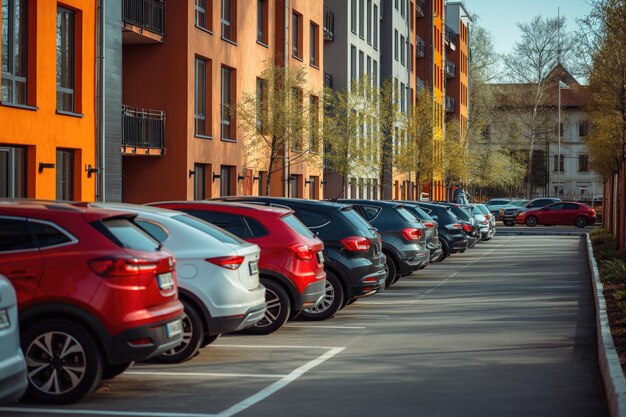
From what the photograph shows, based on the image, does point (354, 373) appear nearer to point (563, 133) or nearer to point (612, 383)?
point (612, 383)

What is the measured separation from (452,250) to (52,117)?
41.9 feet

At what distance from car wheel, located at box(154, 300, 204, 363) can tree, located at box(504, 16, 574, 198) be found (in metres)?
82.5

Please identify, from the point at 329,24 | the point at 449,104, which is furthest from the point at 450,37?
the point at 329,24

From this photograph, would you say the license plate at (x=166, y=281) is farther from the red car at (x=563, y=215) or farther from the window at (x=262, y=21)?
the red car at (x=563, y=215)

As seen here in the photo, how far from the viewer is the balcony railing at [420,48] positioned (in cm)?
8079

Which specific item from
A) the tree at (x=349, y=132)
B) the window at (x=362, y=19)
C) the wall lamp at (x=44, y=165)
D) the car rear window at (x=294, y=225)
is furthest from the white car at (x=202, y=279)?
the window at (x=362, y=19)

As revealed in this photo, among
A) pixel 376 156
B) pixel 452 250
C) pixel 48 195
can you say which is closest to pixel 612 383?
pixel 48 195

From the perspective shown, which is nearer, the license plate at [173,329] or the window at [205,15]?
the license plate at [173,329]

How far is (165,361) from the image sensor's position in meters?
12.3

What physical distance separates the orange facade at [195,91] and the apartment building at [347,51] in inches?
572

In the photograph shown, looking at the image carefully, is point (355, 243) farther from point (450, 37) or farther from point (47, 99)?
point (450, 37)

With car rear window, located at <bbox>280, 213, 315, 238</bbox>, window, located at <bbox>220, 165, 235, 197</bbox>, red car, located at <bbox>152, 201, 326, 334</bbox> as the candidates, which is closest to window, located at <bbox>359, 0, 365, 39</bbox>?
window, located at <bbox>220, 165, 235, 197</bbox>

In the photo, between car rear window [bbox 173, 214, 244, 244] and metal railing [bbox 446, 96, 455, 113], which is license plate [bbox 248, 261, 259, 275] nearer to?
car rear window [bbox 173, 214, 244, 244]

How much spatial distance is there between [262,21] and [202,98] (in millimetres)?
6888
